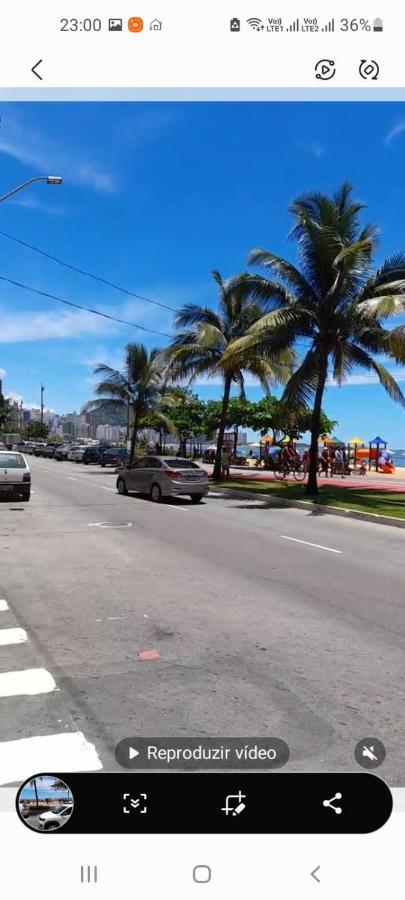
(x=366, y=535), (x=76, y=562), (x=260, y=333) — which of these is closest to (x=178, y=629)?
(x=76, y=562)

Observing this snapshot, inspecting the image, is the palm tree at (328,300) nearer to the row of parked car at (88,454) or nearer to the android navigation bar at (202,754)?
the android navigation bar at (202,754)

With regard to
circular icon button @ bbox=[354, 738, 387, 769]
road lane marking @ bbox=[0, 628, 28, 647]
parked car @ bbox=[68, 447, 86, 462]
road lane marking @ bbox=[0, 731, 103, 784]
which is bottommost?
road lane marking @ bbox=[0, 628, 28, 647]

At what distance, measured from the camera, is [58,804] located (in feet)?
4.61

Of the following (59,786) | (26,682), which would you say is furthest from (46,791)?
(26,682)

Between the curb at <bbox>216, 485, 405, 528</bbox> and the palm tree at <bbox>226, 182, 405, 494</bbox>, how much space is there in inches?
65.7

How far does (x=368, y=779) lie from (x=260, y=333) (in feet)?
58.3

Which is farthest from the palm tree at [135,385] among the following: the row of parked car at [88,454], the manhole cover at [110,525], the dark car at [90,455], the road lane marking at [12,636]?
the road lane marking at [12,636]

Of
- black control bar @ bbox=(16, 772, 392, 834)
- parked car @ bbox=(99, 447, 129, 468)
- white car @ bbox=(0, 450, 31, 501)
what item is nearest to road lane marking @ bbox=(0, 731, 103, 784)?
black control bar @ bbox=(16, 772, 392, 834)

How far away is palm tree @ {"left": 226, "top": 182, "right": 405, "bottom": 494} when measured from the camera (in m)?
17.6

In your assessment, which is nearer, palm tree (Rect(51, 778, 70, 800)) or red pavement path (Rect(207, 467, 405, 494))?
palm tree (Rect(51, 778, 70, 800))
